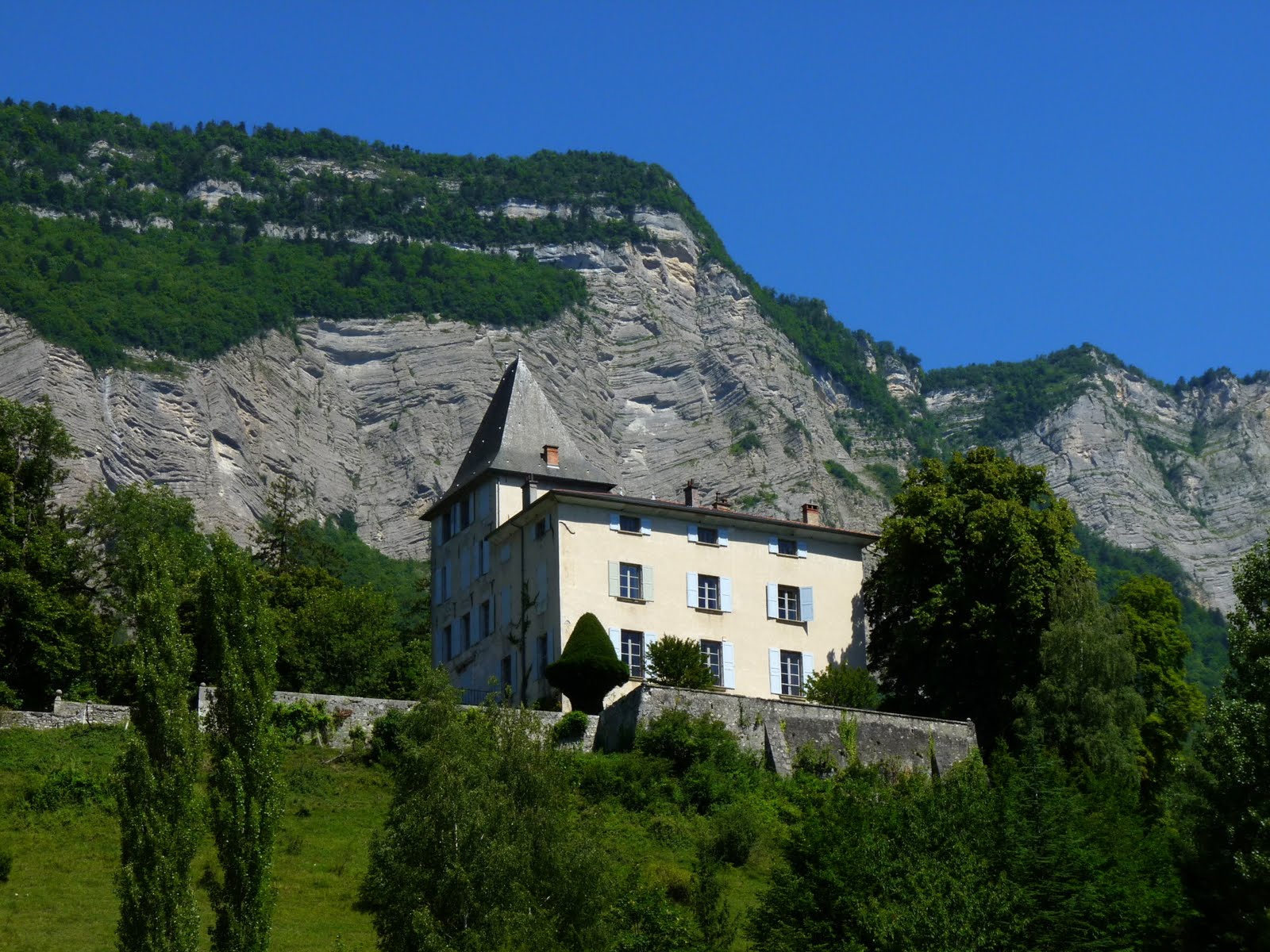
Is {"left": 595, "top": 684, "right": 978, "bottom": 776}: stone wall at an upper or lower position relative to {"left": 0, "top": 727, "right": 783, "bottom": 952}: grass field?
upper

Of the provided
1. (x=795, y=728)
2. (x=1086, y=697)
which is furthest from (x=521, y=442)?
(x=1086, y=697)

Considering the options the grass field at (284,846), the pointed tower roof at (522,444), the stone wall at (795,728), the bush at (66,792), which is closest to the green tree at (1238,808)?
the grass field at (284,846)

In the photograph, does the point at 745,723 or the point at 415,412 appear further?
the point at 415,412

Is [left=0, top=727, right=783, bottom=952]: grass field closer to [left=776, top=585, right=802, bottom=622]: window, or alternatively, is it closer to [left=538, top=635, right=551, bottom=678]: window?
[left=538, top=635, right=551, bottom=678]: window

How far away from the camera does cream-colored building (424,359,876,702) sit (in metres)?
54.4

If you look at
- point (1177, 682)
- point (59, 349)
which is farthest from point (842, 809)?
point (59, 349)

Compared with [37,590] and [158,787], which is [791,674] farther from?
[158,787]

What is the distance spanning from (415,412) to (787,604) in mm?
114659

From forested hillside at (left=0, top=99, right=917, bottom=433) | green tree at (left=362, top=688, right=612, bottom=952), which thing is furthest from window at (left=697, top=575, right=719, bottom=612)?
forested hillside at (left=0, top=99, right=917, bottom=433)

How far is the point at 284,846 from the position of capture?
4069cm

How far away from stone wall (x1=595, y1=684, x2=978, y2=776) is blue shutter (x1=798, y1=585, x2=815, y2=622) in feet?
23.4

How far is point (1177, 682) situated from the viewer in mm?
58719

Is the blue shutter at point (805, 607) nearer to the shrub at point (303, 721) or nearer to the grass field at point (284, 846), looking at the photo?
the grass field at point (284, 846)

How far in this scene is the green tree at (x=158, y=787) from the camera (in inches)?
1180
